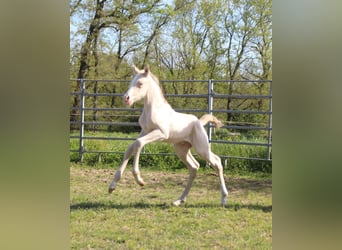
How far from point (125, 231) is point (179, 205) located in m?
0.52

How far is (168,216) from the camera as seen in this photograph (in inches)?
86.2

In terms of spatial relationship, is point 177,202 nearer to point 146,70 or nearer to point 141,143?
point 141,143

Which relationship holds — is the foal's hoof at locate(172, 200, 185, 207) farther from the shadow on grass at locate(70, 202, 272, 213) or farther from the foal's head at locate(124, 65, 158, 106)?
the foal's head at locate(124, 65, 158, 106)

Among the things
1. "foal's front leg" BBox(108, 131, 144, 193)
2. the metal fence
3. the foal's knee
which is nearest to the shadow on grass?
"foal's front leg" BBox(108, 131, 144, 193)

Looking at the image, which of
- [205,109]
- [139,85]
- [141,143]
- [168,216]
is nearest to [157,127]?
[141,143]

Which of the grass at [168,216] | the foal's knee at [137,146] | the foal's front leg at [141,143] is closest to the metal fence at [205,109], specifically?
the grass at [168,216]

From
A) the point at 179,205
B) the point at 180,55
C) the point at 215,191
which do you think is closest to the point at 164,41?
the point at 180,55

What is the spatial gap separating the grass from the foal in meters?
0.17

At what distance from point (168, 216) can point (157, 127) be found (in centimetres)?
50
